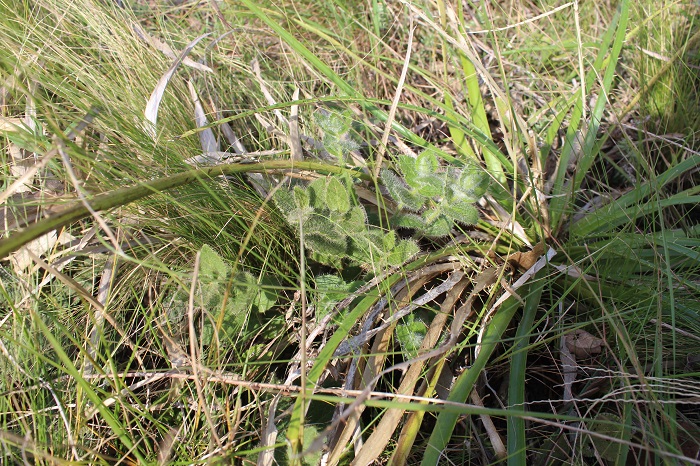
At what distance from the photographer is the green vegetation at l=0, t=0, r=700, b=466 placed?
40.3 inches

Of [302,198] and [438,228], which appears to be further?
[438,228]

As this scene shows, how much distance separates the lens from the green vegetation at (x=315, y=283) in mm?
1022

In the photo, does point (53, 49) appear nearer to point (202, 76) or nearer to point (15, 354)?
point (202, 76)

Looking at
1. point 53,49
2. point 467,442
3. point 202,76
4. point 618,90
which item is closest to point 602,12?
point 618,90

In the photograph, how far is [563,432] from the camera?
1.10 m

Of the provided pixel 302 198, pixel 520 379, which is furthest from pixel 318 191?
pixel 520 379

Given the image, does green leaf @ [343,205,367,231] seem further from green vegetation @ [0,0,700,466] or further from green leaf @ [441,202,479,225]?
green leaf @ [441,202,479,225]

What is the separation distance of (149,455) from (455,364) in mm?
690

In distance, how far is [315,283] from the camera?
118cm

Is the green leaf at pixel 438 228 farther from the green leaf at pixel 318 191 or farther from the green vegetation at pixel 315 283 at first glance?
the green leaf at pixel 318 191

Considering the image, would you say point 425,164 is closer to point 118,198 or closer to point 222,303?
point 222,303

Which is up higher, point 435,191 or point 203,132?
point 203,132

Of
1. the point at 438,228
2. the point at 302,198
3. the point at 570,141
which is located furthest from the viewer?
the point at 570,141

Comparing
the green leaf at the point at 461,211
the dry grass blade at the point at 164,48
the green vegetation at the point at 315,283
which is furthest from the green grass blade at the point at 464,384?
the dry grass blade at the point at 164,48
